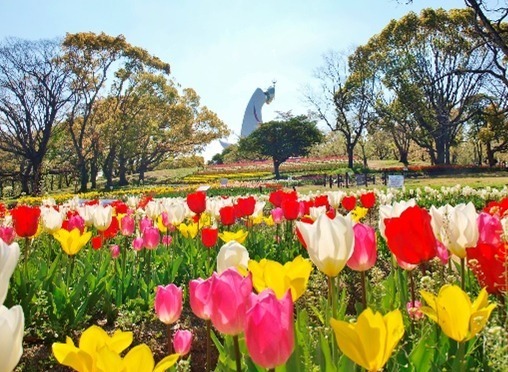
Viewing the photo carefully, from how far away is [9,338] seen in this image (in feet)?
2.43

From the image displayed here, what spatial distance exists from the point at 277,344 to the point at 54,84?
30.7m

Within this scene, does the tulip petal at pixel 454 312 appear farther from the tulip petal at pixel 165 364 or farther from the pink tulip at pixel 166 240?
the pink tulip at pixel 166 240

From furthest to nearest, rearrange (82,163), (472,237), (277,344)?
(82,163) < (472,237) < (277,344)

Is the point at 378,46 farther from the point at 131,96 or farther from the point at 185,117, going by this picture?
the point at 131,96

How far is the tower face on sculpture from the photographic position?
82.2 meters

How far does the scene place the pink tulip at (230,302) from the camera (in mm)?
1030

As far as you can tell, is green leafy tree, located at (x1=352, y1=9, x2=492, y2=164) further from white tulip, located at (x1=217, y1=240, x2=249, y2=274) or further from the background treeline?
white tulip, located at (x1=217, y1=240, x2=249, y2=274)

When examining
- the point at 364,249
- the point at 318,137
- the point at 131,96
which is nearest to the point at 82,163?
the point at 131,96

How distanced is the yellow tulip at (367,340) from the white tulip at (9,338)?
1.78 feet

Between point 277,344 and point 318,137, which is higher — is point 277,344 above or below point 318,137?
below

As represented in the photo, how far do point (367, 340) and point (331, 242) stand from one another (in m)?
0.48

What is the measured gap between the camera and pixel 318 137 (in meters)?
40.1

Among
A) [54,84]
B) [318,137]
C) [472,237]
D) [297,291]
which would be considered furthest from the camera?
[318,137]

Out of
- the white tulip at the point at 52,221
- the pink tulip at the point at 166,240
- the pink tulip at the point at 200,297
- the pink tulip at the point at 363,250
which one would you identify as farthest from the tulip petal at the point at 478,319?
the pink tulip at the point at 166,240
